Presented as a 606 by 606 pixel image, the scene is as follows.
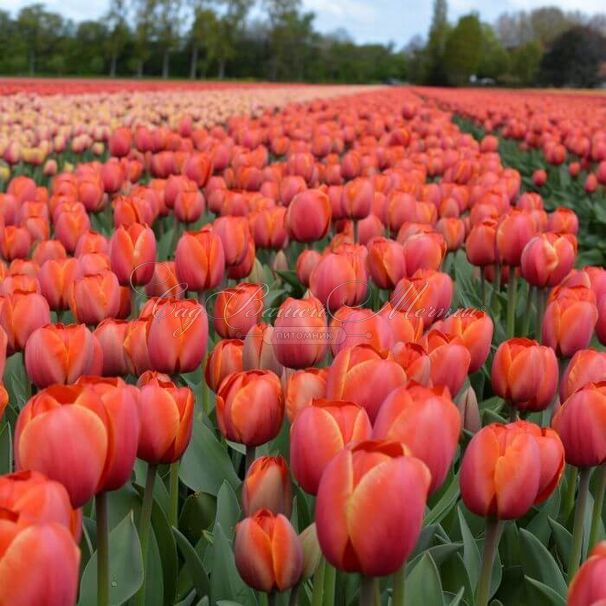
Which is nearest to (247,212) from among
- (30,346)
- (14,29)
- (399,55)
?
(30,346)

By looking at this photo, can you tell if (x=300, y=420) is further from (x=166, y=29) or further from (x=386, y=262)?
(x=166, y=29)

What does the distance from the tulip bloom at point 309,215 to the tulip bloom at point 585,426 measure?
1.32 metres

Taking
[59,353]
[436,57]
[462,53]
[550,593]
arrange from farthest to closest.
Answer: [436,57], [462,53], [59,353], [550,593]

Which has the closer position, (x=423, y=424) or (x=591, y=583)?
(x=591, y=583)

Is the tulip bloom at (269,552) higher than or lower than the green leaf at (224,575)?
higher

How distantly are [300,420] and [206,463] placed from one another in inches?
26.2

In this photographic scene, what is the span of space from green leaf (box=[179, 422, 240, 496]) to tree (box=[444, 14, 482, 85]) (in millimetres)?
57871

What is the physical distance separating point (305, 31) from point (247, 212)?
2743 inches

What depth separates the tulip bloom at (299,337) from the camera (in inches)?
54.1

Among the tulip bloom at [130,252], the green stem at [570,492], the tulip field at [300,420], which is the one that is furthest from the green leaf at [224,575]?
the tulip bloom at [130,252]

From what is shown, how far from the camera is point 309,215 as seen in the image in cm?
236

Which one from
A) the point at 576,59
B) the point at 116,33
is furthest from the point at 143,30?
the point at 576,59

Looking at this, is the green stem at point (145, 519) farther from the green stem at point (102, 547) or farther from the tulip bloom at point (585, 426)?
the tulip bloom at point (585, 426)

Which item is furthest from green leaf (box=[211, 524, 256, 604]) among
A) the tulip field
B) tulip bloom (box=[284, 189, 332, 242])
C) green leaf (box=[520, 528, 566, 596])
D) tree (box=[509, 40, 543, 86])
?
tree (box=[509, 40, 543, 86])
